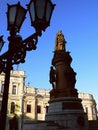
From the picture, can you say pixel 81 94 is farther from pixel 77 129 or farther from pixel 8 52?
pixel 8 52

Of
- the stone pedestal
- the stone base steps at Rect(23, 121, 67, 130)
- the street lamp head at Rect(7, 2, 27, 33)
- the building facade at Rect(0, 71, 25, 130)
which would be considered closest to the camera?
the street lamp head at Rect(7, 2, 27, 33)

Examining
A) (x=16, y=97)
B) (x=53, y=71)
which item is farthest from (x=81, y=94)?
(x=53, y=71)

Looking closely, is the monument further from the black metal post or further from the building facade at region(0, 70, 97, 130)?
the building facade at region(0, 70, 97, 130)

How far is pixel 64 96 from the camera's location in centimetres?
1742

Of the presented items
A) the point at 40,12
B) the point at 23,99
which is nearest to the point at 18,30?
the point at 40,12

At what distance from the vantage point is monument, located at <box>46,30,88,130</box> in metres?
16.2

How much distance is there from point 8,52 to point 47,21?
1033 millimetres

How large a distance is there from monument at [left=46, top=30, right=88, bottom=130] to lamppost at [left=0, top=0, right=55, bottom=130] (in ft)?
37.7

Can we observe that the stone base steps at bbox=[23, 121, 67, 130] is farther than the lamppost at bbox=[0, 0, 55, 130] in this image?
Yes

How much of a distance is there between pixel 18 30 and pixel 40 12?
0.71 meters

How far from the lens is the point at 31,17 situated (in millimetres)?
4387

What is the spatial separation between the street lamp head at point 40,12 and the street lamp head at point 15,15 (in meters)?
0.22

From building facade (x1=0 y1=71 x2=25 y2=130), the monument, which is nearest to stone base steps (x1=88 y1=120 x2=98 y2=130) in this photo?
the monument

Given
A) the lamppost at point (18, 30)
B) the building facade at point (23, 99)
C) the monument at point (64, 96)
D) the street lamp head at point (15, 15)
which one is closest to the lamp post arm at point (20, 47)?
the lamppost at point (18, 30)
